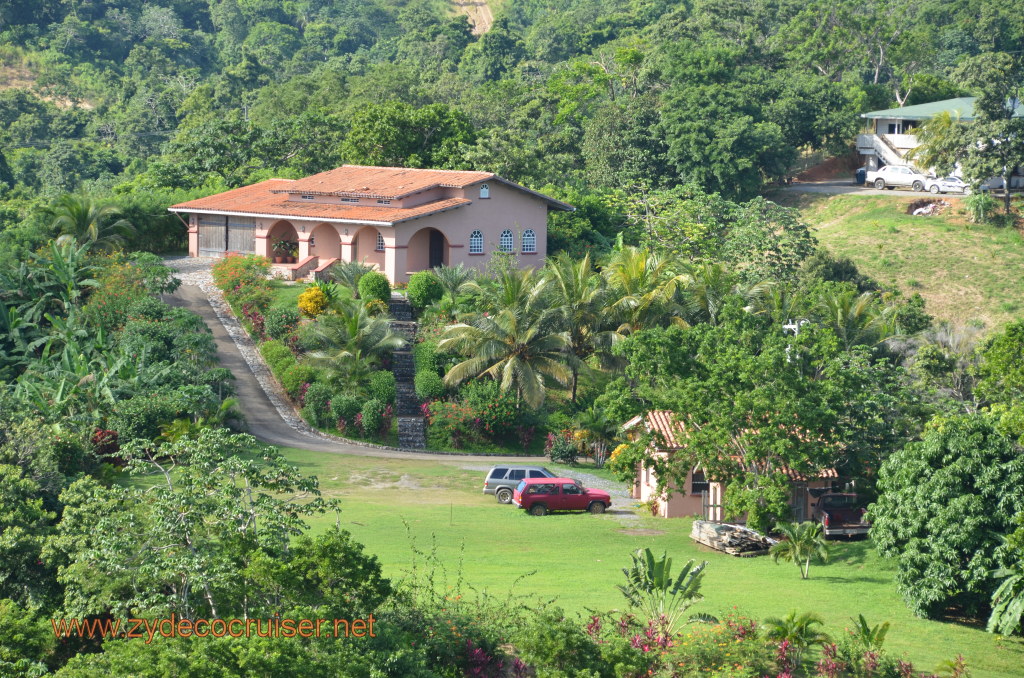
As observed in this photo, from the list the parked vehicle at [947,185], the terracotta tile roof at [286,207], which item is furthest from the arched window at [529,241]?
the parked vehicle at [947,185]

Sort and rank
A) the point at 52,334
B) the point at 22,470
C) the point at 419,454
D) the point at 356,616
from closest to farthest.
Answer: the point at 356,616 → the point at 22,470 → the point at 419,454 → the point at 52,334

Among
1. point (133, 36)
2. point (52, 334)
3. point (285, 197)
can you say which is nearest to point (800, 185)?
point (285, 197)

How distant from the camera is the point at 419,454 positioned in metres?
40.1

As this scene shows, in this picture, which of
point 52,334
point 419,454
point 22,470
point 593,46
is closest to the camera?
point 22,470

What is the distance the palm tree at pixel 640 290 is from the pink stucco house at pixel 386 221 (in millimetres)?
7202

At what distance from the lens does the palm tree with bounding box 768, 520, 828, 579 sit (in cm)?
2683

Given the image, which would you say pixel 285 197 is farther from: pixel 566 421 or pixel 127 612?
pixel 127 612

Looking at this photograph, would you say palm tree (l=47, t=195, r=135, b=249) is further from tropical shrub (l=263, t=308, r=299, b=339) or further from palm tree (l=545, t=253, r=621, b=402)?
palm tree (l=545, t=253, r=621, b=402)

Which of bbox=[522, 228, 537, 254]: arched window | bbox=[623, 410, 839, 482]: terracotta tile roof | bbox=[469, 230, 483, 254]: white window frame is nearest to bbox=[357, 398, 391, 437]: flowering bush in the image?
bbox=[623, 410, 839, 482]: terracotta tile roof

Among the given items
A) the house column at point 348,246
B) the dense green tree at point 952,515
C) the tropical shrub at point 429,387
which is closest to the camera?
the dense green tree at point 952,515

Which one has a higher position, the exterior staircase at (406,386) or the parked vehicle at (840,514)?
the exterior staircase at (406,386)

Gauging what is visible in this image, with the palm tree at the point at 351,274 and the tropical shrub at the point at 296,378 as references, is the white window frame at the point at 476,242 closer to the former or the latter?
the palm tree at the point at 351,274

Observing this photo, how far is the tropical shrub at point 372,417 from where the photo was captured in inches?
1601

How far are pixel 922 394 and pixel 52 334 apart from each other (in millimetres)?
28490
